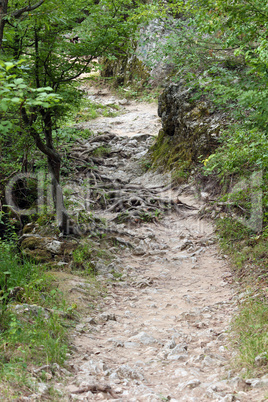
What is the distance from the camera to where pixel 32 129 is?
6523 mm

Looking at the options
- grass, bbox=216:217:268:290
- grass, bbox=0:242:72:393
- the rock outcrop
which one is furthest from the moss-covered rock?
the rock outcrop

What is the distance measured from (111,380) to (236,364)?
3.70ft

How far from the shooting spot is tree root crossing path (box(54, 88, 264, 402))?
289 cm

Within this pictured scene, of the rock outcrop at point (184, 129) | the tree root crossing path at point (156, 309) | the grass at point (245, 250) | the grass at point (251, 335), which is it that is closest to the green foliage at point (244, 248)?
the grass at point (245, 250)

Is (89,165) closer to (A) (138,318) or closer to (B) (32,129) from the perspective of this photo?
(B) (32,129)

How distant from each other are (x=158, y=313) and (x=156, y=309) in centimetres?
17

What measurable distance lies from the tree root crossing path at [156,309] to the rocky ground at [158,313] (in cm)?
1

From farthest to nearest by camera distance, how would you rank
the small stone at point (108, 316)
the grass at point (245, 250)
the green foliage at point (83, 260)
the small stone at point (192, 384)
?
1. the green foliage at point (83, 260)
2. the grass at point (245, 250)
3. the small stone at point (108, 316)
4. the small stone at point (192, 384)

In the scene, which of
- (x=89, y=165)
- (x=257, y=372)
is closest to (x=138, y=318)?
(x=257, y=372)

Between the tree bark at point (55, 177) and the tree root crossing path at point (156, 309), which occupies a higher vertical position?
the tree bark at point (55, 177)

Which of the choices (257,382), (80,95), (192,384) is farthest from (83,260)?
(257,382)

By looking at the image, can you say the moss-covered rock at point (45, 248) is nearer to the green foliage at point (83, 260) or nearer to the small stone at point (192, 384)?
the green foliage at point (83, 260)

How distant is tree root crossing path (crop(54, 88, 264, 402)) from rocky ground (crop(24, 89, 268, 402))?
0.01 metres

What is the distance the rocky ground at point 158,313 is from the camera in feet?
9.41
